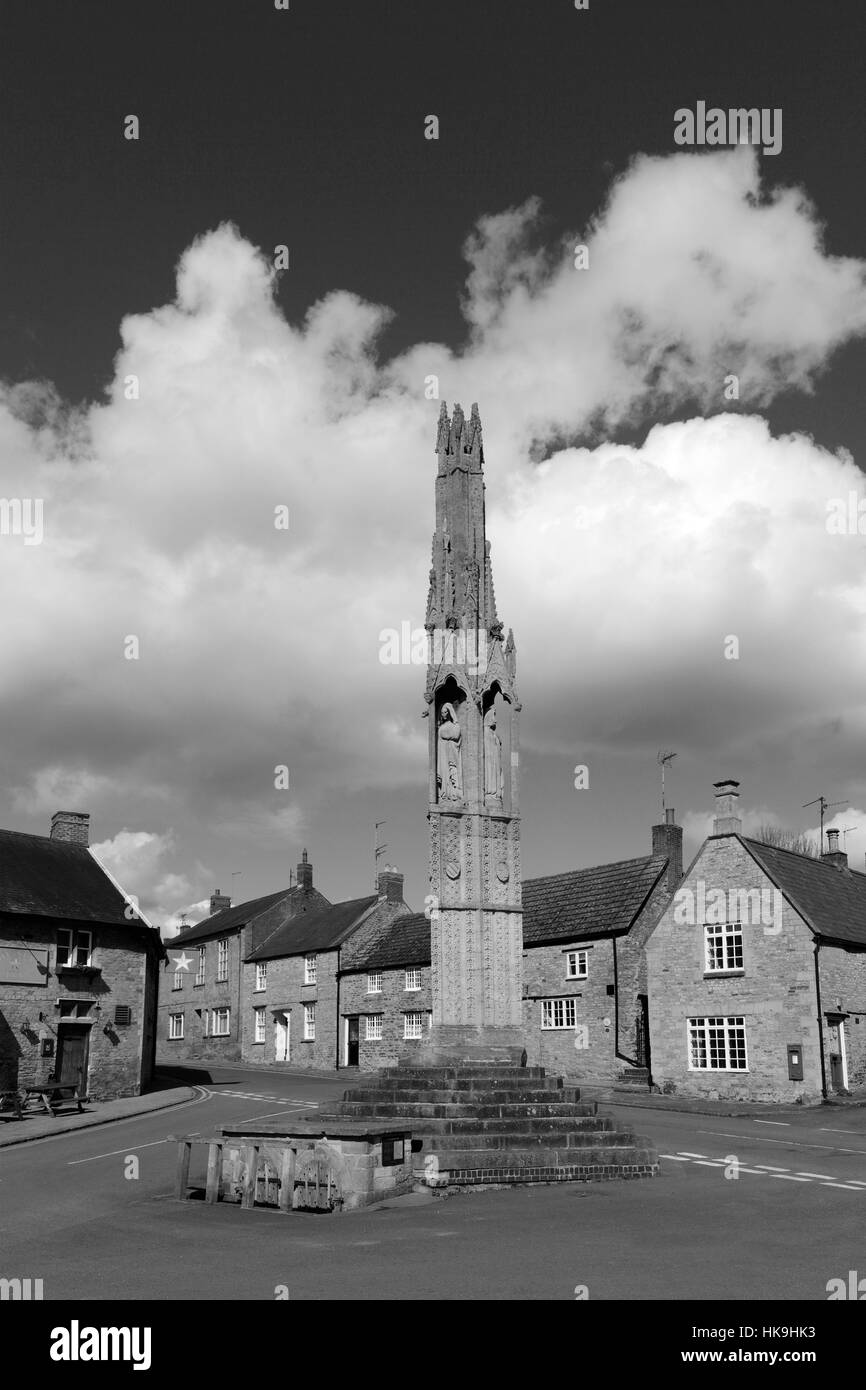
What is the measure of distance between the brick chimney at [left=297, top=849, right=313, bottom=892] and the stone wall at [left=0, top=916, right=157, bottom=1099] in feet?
80.1

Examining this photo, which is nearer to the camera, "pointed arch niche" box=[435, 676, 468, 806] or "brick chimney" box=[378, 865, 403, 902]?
"pointed arch niche" box=[435, 676, 468, 806]

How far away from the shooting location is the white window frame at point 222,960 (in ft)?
194

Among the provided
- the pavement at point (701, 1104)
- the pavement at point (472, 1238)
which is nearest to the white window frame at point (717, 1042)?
the pavement at point (701, 1104)

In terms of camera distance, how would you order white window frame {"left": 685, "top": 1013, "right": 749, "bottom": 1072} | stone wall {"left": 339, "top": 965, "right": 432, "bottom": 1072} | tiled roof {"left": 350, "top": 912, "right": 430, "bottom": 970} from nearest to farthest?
white window frame {"left": 685, "top": 1013, "right": 749, "bottom": 1072}, stone wall {"left": 339, "top": 965, "right": 432, "bottom": 1072}, tiled roof {"left": 350, "top": 912, "right": 430, "bottom": 970}

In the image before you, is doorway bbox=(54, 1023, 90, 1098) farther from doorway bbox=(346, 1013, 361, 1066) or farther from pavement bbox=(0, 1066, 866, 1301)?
doorway bbox=(346, 1013, 361, 1066)

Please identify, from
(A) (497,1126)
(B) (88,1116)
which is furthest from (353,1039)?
(A) (497,1126)

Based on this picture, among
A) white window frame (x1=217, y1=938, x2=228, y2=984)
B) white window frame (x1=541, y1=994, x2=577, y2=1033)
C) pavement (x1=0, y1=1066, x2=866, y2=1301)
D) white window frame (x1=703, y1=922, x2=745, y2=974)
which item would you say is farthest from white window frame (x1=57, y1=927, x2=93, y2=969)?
white window frame (x1=217, y1=938, x2=228, y2=984)

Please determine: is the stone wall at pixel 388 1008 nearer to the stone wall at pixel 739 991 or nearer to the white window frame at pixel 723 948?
the stone wall at pixel 739 991

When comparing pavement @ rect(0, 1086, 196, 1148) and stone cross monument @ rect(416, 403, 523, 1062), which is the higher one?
stone cross monument @ rect(416, 403, 523, 1062)

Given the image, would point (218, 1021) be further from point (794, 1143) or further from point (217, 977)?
point (794, 1143)

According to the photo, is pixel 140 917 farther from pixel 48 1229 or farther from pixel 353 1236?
pixel 353 1236

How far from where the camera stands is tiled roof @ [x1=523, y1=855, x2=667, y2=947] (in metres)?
39.1
